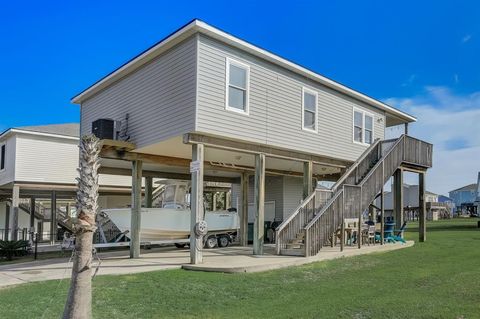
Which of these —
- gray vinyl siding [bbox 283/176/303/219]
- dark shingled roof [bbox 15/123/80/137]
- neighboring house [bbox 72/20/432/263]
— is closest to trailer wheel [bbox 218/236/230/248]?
neighboring house [bbox 72/20/432/263]

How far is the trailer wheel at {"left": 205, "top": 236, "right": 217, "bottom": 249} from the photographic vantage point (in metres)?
18.1

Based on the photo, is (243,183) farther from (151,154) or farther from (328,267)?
(328,267)

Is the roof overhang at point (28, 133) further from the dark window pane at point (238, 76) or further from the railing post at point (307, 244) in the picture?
the railing post at point (307, 244)

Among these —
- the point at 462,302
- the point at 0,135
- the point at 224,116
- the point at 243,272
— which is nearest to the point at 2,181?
the point at 0,135

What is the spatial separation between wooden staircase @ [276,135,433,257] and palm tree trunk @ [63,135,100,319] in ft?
27.3

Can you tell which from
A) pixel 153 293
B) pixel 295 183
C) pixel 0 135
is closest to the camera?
pixel 153 293

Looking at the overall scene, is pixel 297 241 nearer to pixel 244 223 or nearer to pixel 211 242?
pixel 211 242

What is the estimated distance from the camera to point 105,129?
14297mm

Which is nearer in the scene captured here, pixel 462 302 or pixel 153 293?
pixel 462 302

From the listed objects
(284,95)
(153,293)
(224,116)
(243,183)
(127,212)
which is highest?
(284,95)

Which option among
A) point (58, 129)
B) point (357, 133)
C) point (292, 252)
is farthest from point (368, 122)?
point (58, 129)

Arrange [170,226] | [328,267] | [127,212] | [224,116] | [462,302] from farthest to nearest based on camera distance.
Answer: [170,226], [127,212], [224,116], [328,267], [462,302]

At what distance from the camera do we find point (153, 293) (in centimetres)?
838

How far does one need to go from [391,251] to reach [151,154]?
869cm
